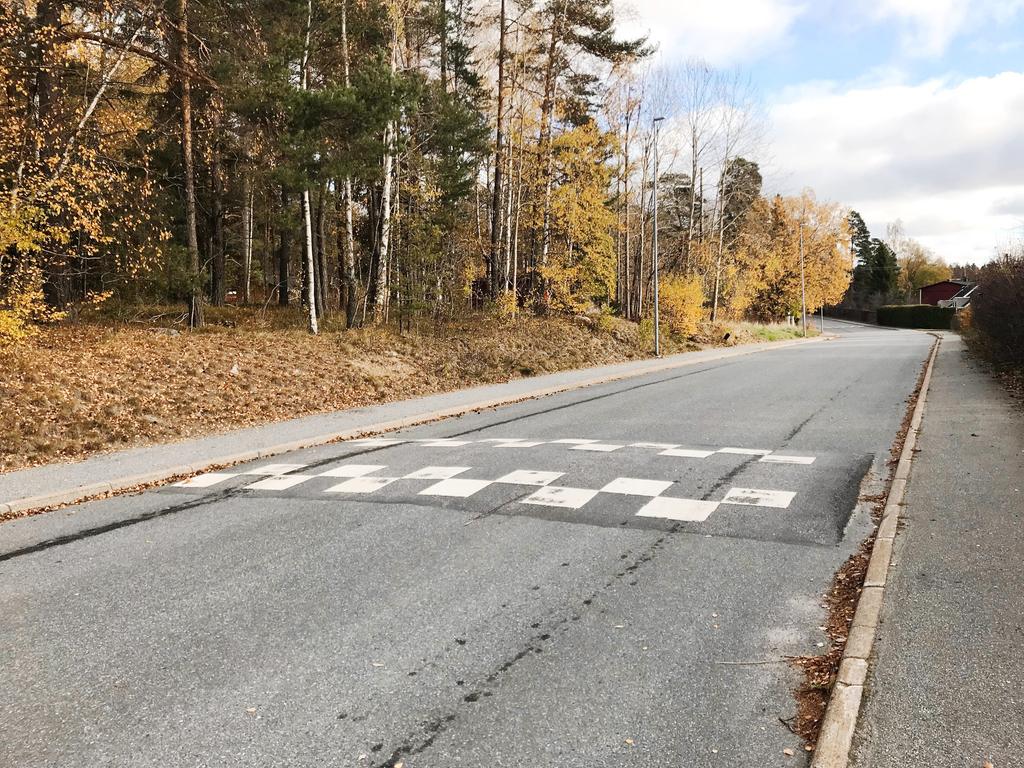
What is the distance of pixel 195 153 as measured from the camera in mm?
21891

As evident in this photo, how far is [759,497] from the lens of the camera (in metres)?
6.91

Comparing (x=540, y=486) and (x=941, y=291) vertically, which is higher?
(x=941, y=291)

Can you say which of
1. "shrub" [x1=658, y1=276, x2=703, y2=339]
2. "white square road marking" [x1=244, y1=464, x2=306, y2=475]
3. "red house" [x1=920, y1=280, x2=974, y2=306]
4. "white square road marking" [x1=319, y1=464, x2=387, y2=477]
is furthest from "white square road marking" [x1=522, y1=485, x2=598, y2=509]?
"red house" [x1=920, y1=280, x2=974, y2=306]

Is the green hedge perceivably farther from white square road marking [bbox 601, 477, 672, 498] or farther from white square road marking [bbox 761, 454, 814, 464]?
white square road marking [bbox 601, 477, 672, 498]

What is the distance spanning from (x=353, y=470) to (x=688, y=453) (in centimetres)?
442

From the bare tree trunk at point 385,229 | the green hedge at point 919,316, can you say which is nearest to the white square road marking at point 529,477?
the bare tree trunk at point 385,229

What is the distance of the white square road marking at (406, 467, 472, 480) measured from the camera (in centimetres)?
811

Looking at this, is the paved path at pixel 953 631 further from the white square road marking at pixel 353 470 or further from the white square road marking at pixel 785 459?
the white square road marking at pixel 353 470

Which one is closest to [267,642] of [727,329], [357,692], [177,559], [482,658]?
[357,692]

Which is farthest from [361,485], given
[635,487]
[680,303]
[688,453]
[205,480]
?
[680,303]

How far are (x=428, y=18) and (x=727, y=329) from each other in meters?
23.9

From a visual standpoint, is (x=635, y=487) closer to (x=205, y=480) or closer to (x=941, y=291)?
(x=205, y=480)

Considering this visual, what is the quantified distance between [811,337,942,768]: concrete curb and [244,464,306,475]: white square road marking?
6.85 m

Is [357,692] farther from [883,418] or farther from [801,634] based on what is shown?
[883,418]
